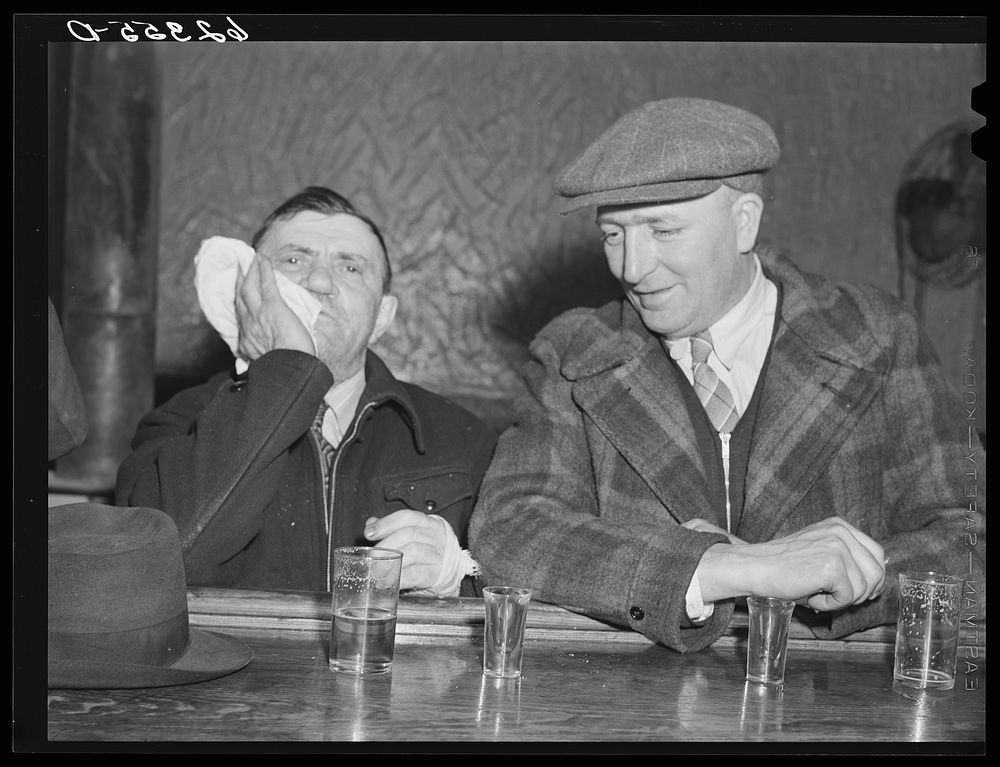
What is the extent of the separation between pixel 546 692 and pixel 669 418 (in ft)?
2.17

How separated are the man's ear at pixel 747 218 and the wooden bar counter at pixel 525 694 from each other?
0.67 meters

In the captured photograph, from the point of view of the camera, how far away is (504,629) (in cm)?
148

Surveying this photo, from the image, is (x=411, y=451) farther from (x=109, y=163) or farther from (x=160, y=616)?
(x=109, y=163)

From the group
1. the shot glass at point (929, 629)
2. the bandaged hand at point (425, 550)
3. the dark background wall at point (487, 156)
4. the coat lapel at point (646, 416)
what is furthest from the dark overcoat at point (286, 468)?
the dark background wall at point (487, 156)

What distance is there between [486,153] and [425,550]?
1.93 m

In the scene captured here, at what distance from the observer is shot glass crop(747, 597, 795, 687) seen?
1.50 m

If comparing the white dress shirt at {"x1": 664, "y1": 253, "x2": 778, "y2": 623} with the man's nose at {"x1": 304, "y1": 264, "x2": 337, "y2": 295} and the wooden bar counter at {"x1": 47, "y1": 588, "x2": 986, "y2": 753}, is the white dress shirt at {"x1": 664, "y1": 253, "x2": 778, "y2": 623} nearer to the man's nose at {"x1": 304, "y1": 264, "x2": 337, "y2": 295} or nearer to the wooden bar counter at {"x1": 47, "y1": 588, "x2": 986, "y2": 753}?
the wooden bar counter at {"x1": 47, "y1": 588, "x2": 986, "y2": 753}

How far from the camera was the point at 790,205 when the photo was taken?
3.60 metres

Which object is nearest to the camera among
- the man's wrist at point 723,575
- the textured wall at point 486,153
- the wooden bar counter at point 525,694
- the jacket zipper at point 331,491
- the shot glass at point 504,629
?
the wooden bar counter at point 525,694

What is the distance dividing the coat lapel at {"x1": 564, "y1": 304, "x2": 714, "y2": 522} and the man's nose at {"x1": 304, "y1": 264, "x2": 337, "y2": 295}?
61 cm

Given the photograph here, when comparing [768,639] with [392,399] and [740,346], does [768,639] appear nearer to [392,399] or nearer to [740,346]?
[740,346]

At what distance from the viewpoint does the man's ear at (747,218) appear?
202 cm

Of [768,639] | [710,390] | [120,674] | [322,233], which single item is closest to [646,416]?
[710,390]

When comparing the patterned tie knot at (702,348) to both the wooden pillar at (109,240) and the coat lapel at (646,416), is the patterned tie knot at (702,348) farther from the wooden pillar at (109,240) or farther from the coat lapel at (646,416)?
the wooden pillar at (109,240)
